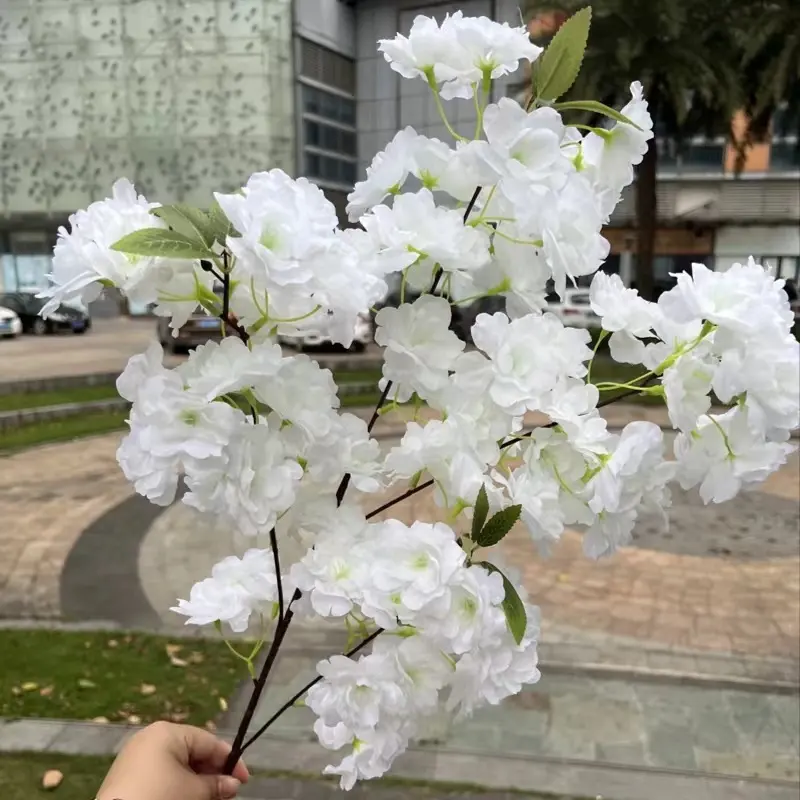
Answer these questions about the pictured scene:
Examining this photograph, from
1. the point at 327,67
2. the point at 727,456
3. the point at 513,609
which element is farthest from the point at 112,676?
the point at 327,67

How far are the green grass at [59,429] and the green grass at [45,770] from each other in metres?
6.13

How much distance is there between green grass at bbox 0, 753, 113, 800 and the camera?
9.47 ft

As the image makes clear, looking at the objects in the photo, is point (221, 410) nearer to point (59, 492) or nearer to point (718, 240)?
point (59, 492)

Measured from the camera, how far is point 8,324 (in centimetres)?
2034

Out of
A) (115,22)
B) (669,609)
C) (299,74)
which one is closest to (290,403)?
(669,609)

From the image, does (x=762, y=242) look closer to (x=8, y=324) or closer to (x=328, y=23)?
(x=328, y=23)

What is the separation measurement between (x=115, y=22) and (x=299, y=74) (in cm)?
660

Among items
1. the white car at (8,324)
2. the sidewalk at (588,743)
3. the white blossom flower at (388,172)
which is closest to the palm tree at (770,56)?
the sidewalk at (588,743)

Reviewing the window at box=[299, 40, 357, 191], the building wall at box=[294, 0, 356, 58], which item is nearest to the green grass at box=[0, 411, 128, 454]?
the window at box=[299, 40, 357, 191]

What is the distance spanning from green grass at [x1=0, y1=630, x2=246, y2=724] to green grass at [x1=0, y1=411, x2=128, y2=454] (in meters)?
5.12

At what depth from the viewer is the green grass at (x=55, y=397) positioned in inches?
420

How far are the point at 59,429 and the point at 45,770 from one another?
730cm

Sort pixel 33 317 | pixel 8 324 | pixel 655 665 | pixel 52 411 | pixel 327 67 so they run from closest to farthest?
pixel 655 665 → pixel 52 411 → pixel 8 324 → pixel 33 317 → pixel 327 67

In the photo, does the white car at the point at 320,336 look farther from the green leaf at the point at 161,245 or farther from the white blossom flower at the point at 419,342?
the green leaf at the point at 161,245
